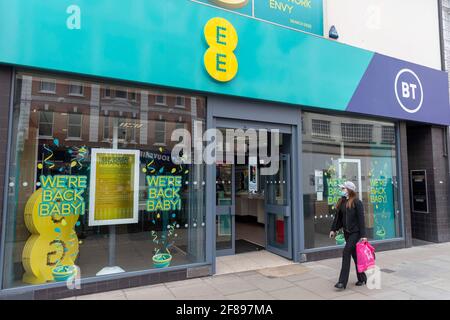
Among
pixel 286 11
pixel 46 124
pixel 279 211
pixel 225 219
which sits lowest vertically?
pixel 225 219

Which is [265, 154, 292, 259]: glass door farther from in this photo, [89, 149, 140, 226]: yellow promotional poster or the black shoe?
[89, 149, 140, 226]: yellow promotional poster

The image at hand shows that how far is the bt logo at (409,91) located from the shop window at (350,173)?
2.06 ft

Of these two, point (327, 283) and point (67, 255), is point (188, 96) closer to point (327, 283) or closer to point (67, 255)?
point (67, 255)

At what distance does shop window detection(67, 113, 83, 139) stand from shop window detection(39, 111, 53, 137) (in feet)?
0.78

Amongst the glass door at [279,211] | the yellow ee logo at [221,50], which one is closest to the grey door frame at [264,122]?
the glass door at [279,211]

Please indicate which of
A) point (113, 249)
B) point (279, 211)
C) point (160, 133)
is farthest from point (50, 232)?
point (279, 211)

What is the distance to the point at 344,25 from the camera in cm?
714

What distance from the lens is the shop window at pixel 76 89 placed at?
445cm

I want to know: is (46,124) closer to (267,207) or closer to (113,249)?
(113,249)

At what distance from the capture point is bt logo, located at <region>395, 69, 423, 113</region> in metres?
7.41

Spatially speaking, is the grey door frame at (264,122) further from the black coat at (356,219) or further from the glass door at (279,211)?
the black coat at (356,219)

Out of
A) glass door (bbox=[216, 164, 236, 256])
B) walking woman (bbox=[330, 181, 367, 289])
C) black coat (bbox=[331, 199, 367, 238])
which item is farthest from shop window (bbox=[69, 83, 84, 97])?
black coat (bbox=[331, 199, 367, 238])

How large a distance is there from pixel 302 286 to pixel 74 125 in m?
4.35

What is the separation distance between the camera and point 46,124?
4.35m
